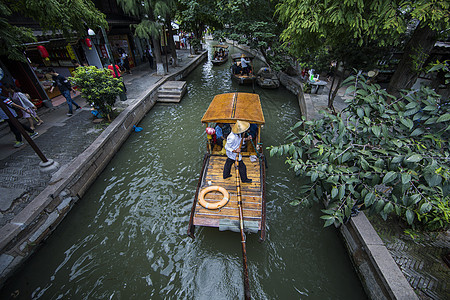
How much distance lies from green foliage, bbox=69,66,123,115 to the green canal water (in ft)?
11.3

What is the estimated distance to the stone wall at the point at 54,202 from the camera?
4.81m

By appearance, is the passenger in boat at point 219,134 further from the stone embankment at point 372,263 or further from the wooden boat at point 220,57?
the wooden boat at point 220,57

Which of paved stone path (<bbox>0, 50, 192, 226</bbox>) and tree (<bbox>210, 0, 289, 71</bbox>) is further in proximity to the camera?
tree (<bbox>210, 0, 289, 71</bbox>)

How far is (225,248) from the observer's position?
A: 5402 mm

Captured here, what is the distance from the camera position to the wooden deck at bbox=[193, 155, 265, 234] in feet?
16.9

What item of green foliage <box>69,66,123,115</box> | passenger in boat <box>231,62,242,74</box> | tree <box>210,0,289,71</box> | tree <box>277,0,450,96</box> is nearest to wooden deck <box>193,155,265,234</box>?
tree <box>277,0,450,96</box>

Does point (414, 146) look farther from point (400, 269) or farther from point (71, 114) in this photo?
point (71, 114)

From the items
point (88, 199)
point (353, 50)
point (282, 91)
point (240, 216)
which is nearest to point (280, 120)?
point (353, 50)

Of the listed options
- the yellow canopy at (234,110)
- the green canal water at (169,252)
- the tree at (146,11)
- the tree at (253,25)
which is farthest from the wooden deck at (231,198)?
the tree at (146,11)

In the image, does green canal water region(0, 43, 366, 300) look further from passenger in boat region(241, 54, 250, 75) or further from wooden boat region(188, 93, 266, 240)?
passenger in boat region(241, 54, 250, 75)

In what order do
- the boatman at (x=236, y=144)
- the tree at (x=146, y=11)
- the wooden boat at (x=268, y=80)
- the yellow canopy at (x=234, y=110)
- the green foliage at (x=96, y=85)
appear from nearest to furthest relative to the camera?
the boatman at (x=236, y=144) → the yellow canopy at (x=234, y=110) → the green foliage at (x=96, y=85) → the tree at (x=146, y=11) → the wooden boat at (x=268, y=80)

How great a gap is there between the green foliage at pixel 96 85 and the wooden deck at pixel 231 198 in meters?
5.92

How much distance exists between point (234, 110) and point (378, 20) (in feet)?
15.5

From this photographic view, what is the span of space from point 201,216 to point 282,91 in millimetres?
14453
